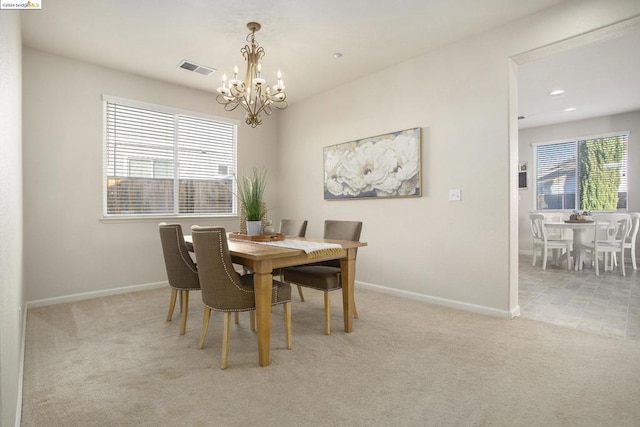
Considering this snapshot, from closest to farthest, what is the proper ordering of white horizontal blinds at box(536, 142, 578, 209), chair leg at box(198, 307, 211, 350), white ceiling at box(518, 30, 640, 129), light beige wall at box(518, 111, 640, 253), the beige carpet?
the beige carpet → chair leg at box(198, 307, 211, 350) → white ceiling at box(518, 30, 640, 129) → light beige wall at box(518, 111, 640, 253) → white horizontal blinds at box(536, 142, 578, 209)

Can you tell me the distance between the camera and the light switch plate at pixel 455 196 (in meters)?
3.41

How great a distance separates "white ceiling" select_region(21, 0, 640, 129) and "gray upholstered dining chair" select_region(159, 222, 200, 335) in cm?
190

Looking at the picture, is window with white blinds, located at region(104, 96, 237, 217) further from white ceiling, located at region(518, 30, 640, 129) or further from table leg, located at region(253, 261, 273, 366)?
white ceiling, located at region(518, 30, 640, 129)

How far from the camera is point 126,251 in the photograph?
162 inches

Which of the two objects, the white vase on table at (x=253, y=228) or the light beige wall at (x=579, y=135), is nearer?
the white vase on table at (x=253, y=228)

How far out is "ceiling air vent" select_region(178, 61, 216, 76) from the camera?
12.7 feet

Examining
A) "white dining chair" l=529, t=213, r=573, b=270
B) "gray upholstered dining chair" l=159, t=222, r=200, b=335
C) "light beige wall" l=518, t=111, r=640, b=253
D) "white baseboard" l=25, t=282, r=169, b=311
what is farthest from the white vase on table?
"light beige wall" l=518, t=111, r=640, b=253

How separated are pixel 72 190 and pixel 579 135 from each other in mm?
8401

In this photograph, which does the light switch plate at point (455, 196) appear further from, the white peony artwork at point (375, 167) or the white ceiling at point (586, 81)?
the white ceiling at point (586, 81)

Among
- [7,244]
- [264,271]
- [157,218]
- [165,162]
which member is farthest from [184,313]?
[165,162]

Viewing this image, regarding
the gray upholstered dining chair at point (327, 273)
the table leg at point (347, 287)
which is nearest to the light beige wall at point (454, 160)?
the gray upholstered dining chair at point (327, 273)

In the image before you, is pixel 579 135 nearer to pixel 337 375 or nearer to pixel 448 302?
pixel 448 302

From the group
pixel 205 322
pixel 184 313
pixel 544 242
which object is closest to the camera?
pixel 205 322

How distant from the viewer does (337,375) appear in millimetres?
2023
